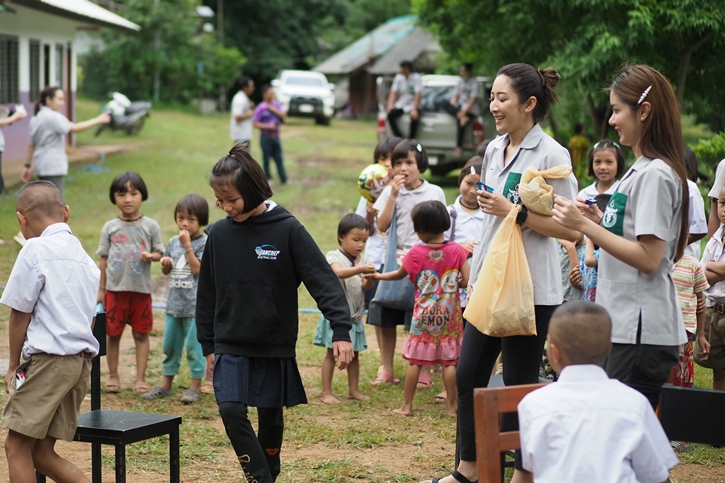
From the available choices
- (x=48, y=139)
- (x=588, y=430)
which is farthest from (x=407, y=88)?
(x=588, y=430)

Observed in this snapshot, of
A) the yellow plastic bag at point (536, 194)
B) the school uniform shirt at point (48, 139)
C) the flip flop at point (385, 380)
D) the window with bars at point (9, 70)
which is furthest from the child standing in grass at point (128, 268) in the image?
the window with bars at point (9, 70)

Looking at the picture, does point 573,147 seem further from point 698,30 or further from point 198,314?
point 198,314

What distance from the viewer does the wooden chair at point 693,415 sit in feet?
9.46

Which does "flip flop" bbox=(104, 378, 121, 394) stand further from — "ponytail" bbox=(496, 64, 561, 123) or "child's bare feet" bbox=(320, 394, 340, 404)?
"ponytail" bbox=(496, 64, 561, 123)

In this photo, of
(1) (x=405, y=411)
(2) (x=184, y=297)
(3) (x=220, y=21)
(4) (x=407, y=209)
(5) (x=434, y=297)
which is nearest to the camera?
(5) (x=434, y=297)

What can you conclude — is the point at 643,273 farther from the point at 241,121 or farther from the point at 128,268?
the point at 241,121

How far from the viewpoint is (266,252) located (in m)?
4.08

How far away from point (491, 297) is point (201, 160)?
1821 centimetres

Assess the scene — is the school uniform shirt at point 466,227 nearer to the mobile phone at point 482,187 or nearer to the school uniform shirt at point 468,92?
the mobile phone at point 482,187

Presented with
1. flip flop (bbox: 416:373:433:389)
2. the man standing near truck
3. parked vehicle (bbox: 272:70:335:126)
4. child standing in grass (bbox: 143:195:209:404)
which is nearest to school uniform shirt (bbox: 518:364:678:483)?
child standing in grass (bbox: 143:195:209:404)

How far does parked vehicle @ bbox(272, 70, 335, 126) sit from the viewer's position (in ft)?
118

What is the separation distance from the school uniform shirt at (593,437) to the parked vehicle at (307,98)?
3393 centimetres

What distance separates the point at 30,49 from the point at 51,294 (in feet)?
57.1

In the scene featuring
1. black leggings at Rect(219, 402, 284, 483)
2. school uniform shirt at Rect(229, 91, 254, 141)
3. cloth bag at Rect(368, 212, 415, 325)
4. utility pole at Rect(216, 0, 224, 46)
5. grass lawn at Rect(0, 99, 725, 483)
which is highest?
utility pole at Rect(216, 0, 224, 46)
